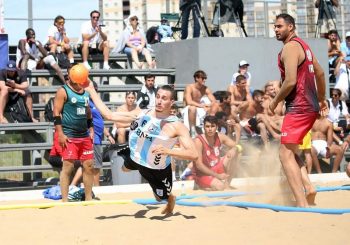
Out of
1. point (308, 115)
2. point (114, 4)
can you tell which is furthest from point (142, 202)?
point (114, 4)

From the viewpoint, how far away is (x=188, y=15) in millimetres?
17297

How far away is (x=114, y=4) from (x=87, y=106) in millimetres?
8450

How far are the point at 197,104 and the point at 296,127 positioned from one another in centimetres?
651

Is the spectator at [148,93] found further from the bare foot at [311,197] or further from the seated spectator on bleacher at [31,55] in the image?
the bare foot at [311,197]

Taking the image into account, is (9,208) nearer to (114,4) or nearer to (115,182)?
(115,182)

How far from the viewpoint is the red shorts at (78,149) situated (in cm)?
1032

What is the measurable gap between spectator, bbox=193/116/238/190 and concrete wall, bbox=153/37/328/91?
4.17 m

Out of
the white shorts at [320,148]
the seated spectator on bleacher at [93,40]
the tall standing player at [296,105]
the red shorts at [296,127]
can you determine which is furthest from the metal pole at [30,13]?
the red shorts at [296,127]

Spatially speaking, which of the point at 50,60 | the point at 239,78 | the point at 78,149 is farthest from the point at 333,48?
the point at 78,149

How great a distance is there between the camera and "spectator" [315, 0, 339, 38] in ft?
60.2

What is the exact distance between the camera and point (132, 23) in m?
16.8

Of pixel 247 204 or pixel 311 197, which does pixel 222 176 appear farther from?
pixel 311 197

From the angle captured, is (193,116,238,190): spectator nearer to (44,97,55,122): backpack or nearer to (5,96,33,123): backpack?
(44,97,55,122): backpack

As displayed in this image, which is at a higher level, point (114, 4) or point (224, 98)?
point (114, 4)
